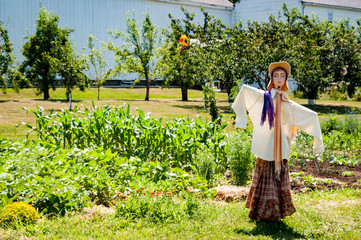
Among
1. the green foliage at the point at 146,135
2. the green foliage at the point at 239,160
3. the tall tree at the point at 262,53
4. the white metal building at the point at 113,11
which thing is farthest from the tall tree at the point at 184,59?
the green foliage at the point at 239,160

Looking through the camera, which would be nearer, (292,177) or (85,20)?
(292,177)

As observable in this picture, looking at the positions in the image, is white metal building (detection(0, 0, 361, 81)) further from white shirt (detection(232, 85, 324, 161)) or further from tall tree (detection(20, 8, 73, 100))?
white shirt (detection(232, 85, 324, 161))

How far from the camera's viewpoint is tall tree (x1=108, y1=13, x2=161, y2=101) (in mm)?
23875

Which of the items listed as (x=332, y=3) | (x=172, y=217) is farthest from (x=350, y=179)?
(x=332, y=3)

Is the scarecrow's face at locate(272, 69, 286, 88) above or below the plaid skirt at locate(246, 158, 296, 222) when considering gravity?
above

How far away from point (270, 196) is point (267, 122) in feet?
2.64

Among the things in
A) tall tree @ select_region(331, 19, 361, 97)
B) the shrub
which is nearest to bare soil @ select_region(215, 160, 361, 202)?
the shrub

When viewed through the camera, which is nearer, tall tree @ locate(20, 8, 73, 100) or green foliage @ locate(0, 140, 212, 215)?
green foliage @ locate(0, 140, 212, 215)

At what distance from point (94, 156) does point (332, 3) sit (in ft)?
123

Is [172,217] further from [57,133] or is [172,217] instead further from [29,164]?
[57,133]

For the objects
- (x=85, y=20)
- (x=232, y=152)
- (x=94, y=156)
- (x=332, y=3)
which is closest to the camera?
(x=94, y=156)

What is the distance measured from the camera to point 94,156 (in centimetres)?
543

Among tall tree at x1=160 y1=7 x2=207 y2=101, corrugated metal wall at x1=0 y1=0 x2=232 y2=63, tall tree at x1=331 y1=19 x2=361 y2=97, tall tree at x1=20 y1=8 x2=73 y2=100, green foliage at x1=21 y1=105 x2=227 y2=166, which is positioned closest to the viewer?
green foliage at x1=21 y1=105 x2=227 y2=166

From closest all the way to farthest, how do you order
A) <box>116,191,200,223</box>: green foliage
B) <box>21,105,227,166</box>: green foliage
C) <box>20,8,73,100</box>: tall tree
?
<box>116,191,200,223</box>: green foliage, <box>21,105,227,166</box>: green foliage, <box>20,8,73,100</box>: tall tree
